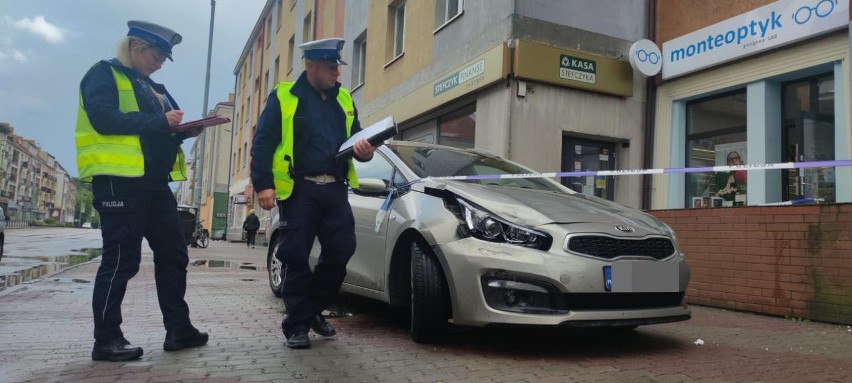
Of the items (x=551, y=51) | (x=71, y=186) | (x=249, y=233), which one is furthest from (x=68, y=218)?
(x=551, y=51)

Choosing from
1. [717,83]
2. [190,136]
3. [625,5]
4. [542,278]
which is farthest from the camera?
[625,5]

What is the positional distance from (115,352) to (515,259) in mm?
2257

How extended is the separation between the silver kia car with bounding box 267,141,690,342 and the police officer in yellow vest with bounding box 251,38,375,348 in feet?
1.57

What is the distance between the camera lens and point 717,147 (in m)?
9.17

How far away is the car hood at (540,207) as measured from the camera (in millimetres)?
3664

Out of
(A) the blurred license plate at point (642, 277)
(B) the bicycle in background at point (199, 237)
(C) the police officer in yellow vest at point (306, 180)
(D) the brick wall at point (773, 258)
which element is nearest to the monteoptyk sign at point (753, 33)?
(D) the brick wall at point (773, 258)

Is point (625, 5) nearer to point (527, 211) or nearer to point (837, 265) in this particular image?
point (837, 265)

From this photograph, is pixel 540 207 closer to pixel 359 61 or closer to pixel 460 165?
pixel 460 165

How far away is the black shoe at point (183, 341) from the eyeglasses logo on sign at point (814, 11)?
751 cm

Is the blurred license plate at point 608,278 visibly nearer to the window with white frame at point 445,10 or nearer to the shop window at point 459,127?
the shop window at point 459,127

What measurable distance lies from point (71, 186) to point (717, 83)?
200184 mm

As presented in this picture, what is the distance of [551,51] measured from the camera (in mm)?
9195

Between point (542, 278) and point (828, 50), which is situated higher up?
point (828, 50)

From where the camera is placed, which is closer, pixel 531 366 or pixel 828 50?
pixel 531 366
